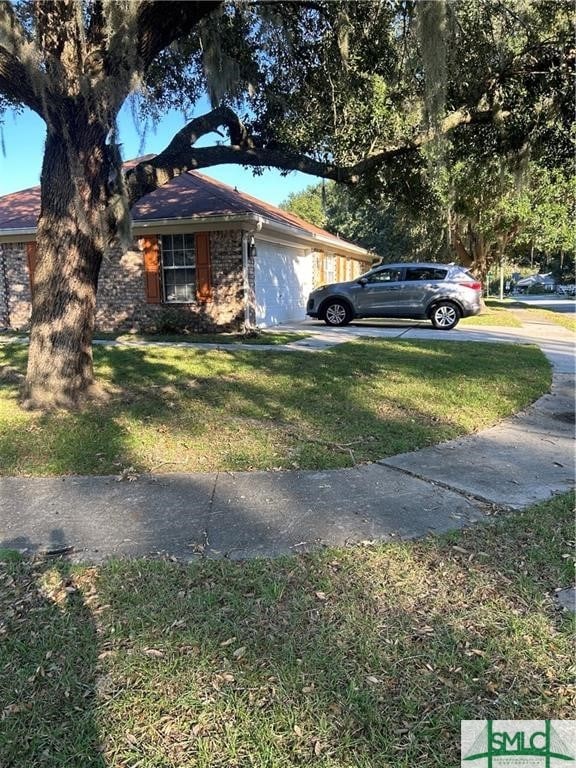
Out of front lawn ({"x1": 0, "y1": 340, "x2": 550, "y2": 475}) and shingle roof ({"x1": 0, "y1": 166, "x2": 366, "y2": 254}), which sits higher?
shingle roof ({"x1": 0, "y1": 166, "x2": 366, "y2": 254})

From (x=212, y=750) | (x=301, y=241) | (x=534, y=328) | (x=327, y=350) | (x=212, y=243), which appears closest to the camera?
(x=212, y=750)

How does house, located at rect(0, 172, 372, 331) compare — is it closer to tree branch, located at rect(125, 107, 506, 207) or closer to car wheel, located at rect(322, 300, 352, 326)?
car wheel, located at rect(322, 300, 352, 326)

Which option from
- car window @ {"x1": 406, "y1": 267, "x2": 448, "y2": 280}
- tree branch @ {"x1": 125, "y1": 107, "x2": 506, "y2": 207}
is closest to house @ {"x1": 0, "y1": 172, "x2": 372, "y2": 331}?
car window @ {"x1": 406, "y1": 267, "x2": 448, "y2": 280}

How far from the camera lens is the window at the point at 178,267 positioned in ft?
44.2

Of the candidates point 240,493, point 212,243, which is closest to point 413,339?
→ point 212,243

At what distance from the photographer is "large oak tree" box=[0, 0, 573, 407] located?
5.60 meters

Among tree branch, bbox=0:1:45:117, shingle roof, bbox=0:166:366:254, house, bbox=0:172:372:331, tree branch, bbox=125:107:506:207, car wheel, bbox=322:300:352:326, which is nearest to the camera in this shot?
tree branch, bbox=0:1:45:117

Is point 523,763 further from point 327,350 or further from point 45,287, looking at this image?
point 327,350

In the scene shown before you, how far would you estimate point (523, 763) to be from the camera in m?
1.91

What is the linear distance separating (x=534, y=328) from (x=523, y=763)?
49.9 feet

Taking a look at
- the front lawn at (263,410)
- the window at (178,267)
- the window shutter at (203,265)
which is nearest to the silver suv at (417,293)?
the window shutter at (203,265)

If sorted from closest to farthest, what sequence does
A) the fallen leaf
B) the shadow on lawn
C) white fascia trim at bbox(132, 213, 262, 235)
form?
the shadow on lawn → the fallen leaf → white fascia trim at bbox(132, 213, 262, 235)

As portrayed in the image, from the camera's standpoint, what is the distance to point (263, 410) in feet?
19.8

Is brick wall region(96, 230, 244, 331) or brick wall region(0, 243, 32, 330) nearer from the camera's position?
brick wall region(96, 230, 244, 331)
